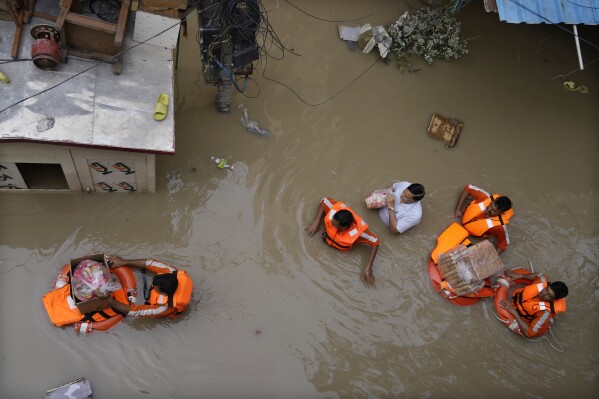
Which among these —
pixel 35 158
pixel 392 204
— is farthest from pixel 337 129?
pixel 35 158

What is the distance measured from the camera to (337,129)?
7.14 m

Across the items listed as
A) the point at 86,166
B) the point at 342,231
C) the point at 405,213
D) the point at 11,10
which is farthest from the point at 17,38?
the point at 405,213

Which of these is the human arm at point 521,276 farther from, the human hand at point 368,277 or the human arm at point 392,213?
the human hand at point 368,277

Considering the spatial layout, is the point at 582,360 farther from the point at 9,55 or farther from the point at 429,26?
the point at 9,55

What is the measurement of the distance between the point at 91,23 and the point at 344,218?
3.32 metres

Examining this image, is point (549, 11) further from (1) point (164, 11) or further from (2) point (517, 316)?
(1) point (164, 11)

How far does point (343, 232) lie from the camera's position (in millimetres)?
5891

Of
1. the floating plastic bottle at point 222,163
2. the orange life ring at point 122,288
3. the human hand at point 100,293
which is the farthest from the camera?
the floating plastic bottle at point 222,163

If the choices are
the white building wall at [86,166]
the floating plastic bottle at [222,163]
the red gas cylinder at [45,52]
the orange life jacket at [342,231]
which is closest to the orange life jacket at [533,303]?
the orange life jacket at [342,231]

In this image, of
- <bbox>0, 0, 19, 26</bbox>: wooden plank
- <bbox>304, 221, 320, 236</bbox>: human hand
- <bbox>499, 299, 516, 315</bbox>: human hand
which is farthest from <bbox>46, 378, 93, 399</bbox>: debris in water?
<bbox>499, 299, 516, 315</bbox>: human hand

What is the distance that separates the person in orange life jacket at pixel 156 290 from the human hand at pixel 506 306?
3.71 metres

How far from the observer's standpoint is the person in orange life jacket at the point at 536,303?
561 cm

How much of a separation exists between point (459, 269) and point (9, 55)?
540 centimetres

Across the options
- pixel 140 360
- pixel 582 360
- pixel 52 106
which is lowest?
pixel 140 360
